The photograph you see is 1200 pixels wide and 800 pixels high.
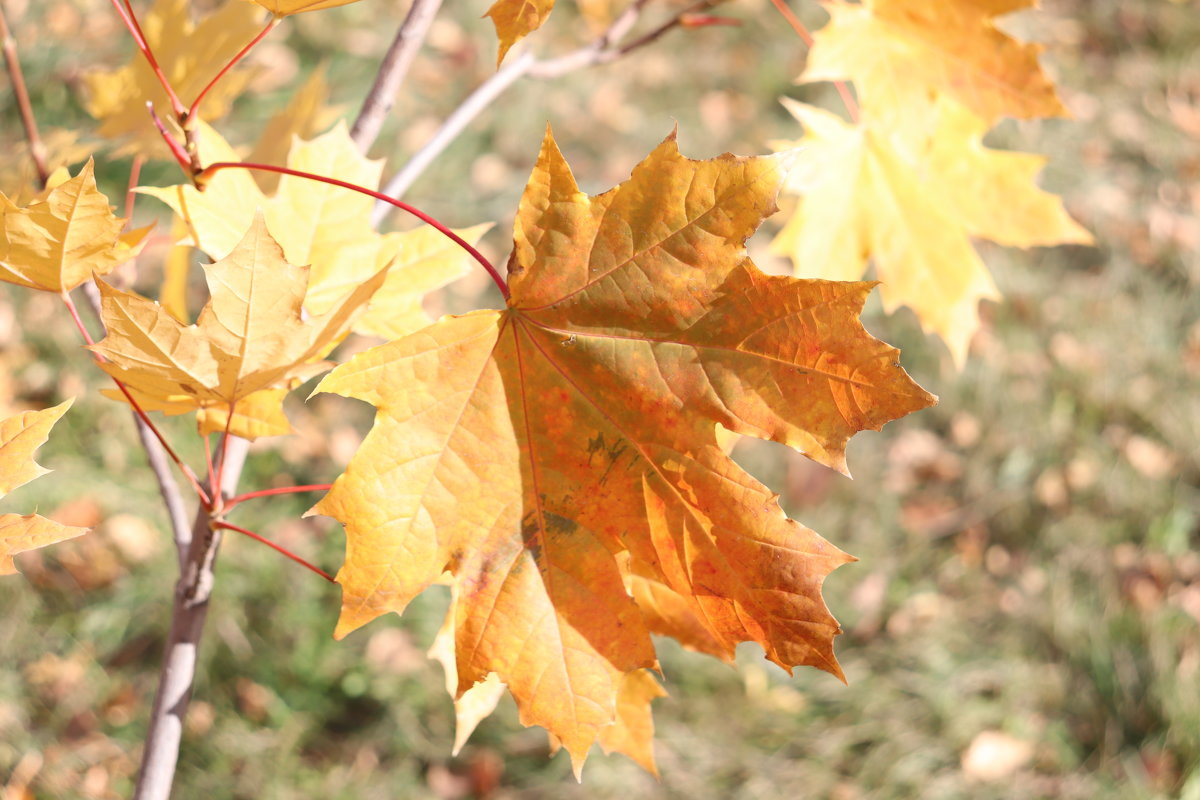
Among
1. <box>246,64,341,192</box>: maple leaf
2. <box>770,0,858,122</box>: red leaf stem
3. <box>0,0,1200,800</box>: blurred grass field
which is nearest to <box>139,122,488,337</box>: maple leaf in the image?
<box>246,64,341,192</box>: maple leaf

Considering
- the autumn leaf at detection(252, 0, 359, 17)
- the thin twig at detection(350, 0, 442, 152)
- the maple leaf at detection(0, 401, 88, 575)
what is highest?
the autumn leaf at detection(252, 0, 359, 17)

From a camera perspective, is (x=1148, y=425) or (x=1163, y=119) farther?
(x=1163, y=119)

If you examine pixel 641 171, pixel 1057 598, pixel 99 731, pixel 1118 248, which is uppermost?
pixel 641 171

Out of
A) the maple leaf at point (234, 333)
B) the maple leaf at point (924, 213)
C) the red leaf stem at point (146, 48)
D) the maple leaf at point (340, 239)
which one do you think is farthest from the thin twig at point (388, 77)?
the maple leaf at point (924, 213)

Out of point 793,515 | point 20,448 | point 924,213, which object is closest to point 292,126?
point 20,448

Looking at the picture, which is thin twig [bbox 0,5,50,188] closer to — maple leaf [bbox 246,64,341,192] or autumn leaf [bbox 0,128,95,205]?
autumn leaf [bbox 0,128,95,205]

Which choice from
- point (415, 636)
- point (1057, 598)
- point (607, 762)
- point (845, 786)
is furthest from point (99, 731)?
point (1057, 598)

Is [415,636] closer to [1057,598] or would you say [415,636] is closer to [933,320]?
[933,320]
